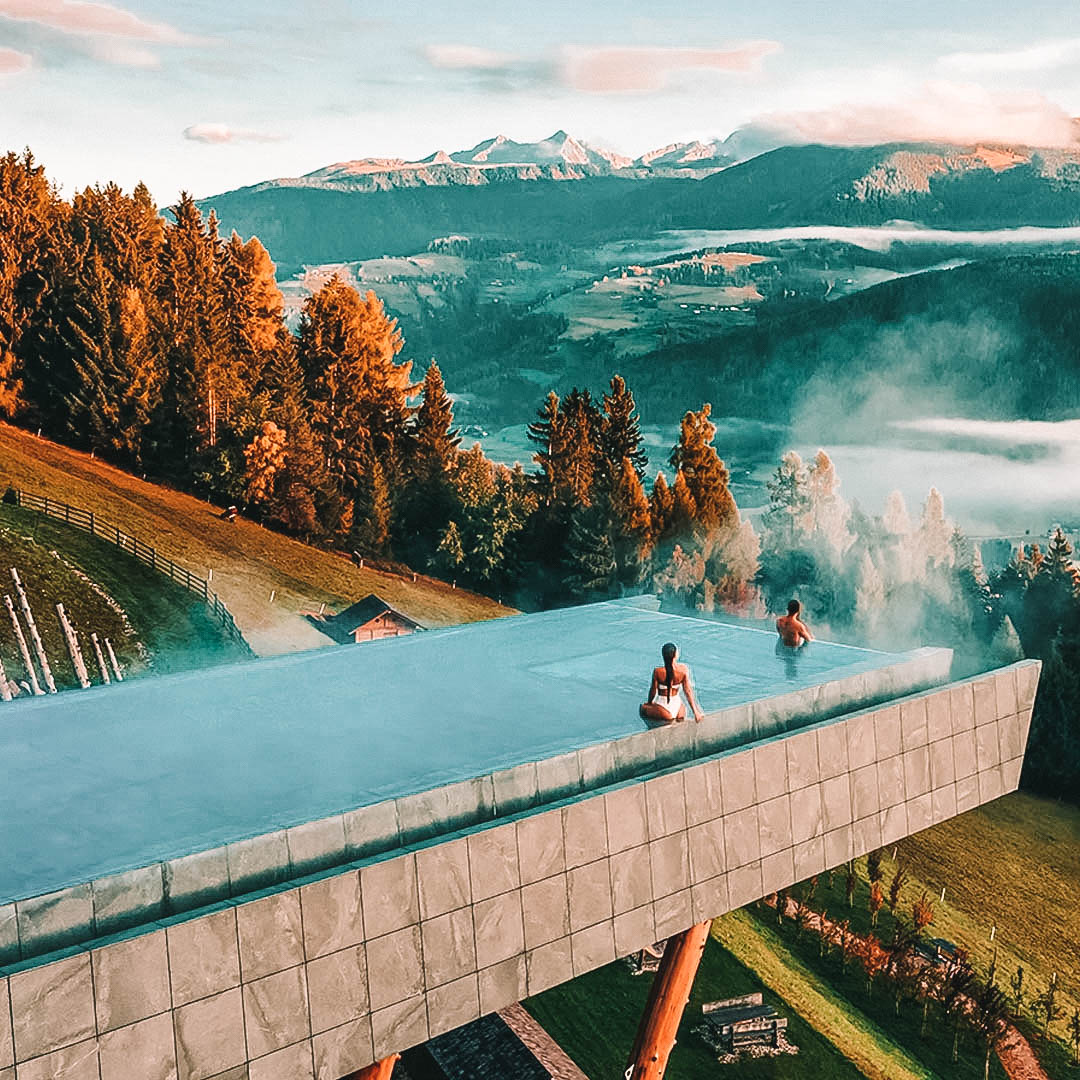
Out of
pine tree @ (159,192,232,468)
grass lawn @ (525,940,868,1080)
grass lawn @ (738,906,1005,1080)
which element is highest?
pine tree @ (159,192,232,468)

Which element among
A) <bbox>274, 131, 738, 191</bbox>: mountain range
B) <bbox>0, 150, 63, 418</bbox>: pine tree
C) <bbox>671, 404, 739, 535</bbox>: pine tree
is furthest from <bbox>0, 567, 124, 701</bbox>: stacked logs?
<bbox>274, 131, 738, 191</bbox>: mountain range

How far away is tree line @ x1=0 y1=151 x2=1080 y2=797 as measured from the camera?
115 feet

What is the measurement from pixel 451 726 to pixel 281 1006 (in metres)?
3.06

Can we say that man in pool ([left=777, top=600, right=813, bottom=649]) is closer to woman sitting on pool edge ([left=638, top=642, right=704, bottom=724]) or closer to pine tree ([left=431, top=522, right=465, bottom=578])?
woman sitting on pool edge ([left=638, top=642, right=704, bottom=724])

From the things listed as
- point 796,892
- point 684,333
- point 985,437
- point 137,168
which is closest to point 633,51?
point 684,333

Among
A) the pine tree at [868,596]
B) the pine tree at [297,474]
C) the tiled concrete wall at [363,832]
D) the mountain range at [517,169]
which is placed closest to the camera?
the tiled concrete wall at [363,832]

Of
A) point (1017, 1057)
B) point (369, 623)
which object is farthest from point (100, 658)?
point (1017, 1057)

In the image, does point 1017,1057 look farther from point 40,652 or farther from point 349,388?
point 349,388

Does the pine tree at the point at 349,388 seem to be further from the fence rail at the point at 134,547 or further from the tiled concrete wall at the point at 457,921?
the tiled concrete wall at the point at 457,921

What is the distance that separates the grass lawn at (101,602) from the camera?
2692 centimetres

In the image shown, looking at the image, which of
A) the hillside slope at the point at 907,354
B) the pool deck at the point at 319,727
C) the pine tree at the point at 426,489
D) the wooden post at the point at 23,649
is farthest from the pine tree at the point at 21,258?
the hillside slope at the point at 907,354

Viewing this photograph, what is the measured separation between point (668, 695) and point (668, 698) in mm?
21

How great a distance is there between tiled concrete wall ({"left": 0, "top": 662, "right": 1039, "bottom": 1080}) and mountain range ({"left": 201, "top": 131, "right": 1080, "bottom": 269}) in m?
110

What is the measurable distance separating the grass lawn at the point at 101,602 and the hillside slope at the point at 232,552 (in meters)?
1.47
